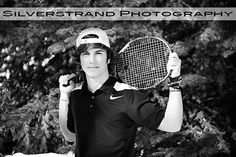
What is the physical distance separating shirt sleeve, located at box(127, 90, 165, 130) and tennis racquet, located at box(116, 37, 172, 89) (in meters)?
0.26

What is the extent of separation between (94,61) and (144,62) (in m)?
0.42

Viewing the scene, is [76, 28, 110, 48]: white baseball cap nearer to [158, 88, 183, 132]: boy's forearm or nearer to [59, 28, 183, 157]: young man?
[59, 28, 183, 157]: young man

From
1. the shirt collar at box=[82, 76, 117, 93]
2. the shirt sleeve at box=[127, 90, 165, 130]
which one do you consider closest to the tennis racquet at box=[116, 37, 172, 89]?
the shirt collar at box=[82, 76, 117, 93]

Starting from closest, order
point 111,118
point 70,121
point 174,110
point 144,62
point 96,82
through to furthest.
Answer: point 174,110
point 111,118
point 96,82
point 70,121
point 144,62

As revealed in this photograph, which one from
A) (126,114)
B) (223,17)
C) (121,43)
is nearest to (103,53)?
(126,114)

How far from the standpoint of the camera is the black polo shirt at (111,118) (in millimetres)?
1803

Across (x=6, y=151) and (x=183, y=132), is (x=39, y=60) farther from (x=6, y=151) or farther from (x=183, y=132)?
(x=183, y=132)

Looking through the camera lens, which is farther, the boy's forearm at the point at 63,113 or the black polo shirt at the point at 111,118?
the boy's forearm at the point at 63,113

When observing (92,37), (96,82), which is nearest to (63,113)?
(96,82)

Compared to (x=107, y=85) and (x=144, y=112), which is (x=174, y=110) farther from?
(x=107, y=85)

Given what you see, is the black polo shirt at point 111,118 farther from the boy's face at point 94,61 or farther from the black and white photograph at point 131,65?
the black and white photograph at point 131,65

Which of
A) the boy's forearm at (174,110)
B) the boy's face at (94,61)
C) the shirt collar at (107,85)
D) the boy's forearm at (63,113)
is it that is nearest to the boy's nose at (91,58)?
the boy's face at (94,61)

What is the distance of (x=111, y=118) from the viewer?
1.86 metres

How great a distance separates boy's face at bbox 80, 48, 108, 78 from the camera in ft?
6.28
